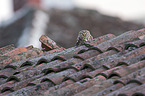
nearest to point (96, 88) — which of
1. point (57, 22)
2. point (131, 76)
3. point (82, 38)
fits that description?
point (131, 76)

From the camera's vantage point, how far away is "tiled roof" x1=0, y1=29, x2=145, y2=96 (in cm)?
265

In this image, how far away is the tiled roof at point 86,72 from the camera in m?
2.65

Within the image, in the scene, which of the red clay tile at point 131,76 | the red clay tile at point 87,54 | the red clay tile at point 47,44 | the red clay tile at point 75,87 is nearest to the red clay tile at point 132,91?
the red clay tile at point 131,76

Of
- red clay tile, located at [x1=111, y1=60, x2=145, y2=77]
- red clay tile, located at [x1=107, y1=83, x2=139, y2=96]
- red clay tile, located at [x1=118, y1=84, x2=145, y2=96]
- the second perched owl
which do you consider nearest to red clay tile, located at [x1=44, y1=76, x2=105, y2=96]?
red clay tile, located at [x1=111, y1=60, x2=145, y2=77]

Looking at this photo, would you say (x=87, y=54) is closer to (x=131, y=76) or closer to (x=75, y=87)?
(x=75, y=87)

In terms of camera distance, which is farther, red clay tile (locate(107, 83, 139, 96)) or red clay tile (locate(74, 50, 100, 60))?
red clay tile (locate(74, 50, 100, 60))

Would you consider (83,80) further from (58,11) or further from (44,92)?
(58,11)

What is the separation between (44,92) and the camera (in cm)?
281

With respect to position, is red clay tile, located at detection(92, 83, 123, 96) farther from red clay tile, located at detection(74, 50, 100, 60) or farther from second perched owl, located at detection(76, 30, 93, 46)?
second perched owl, located at detection(76, 30, 93, 46)

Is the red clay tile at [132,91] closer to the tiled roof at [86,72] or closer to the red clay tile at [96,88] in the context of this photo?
the tiled roof at [86,72]

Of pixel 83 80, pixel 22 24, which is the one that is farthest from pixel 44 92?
pixel 22 24

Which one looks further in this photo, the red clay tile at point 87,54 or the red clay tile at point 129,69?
the red clay tile at point 87,54

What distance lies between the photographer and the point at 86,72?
3.18 meters

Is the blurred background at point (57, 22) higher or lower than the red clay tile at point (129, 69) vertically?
higher
